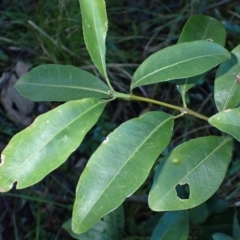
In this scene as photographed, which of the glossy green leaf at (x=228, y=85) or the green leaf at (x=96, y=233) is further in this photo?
the green leaf at (x=96, y=233)

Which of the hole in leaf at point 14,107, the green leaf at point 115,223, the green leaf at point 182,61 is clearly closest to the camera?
the green leaf at point 182,61

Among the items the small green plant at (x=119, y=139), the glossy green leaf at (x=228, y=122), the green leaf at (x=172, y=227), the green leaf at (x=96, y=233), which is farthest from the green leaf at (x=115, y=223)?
the glossy green leaf at (x=228, y=122)

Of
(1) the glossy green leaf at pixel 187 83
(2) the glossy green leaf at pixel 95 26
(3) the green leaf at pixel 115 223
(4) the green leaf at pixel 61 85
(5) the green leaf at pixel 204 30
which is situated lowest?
(3) the green leaf at pixel 115 223

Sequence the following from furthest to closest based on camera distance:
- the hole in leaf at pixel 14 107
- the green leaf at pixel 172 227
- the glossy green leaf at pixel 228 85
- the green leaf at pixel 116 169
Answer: the hole in leaf at pixel 14 107 < the green leaf at pixel 172 227 < the glossy green leaf at pixel 228 85 < the green leaf at pixel 116 169

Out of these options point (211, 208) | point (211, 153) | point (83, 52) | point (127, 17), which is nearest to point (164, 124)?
point (211, 153)

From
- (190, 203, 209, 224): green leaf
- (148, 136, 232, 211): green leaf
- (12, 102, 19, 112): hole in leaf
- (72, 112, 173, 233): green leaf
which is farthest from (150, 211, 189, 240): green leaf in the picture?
(12, 102, 19, 112): hole in leaf

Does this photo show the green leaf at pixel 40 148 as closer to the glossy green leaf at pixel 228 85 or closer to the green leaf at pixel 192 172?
the green leaf at pixel 192 172

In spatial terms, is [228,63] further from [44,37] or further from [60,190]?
[44,37]

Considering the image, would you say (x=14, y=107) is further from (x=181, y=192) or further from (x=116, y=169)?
(x=116, y=169)

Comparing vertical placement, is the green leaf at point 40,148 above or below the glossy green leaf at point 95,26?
below
